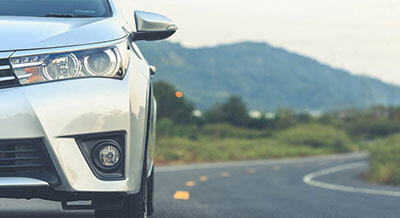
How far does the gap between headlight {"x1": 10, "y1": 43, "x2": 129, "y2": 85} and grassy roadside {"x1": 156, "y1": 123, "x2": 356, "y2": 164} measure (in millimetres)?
23528

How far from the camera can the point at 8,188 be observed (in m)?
3.73

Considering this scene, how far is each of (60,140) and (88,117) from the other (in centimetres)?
19

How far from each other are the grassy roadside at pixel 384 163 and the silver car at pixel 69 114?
2195 centimetres

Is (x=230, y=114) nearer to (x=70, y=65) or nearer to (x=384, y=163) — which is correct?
(x=384, y=163)

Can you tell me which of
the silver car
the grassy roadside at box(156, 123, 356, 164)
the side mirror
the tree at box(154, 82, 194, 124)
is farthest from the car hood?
the tree at box(154, 82, 194, 124)

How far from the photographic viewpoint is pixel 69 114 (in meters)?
3.75

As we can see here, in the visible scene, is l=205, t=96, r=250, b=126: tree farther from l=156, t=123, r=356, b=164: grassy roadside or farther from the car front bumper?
the car front bumper

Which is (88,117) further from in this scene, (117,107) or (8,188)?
(8,188)

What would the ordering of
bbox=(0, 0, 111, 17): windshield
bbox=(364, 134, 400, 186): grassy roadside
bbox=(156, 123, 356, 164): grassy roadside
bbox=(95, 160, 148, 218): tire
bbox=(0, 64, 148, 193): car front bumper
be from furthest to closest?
bbox=(156, 123, 356, 164): grassy roadside, bbox=(364, 134, 400, 186): grassy roadside, bbox=(0, 0, 111, 17): windshield, bbox=(95, 160, 148, 218): tire, bbox=(0, 64, 148, 193): car front bumper

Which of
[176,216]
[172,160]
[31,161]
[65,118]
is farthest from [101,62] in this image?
[172,160]

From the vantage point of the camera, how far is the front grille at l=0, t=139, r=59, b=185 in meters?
3.75

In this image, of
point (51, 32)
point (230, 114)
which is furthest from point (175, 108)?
point (51, 32)

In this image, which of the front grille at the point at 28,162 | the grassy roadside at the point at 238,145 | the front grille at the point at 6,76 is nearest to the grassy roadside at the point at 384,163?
the grassy roadside at the point at 238,145

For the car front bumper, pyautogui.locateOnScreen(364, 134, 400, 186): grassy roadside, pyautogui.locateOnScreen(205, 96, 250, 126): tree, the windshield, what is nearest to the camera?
the car front bumper
